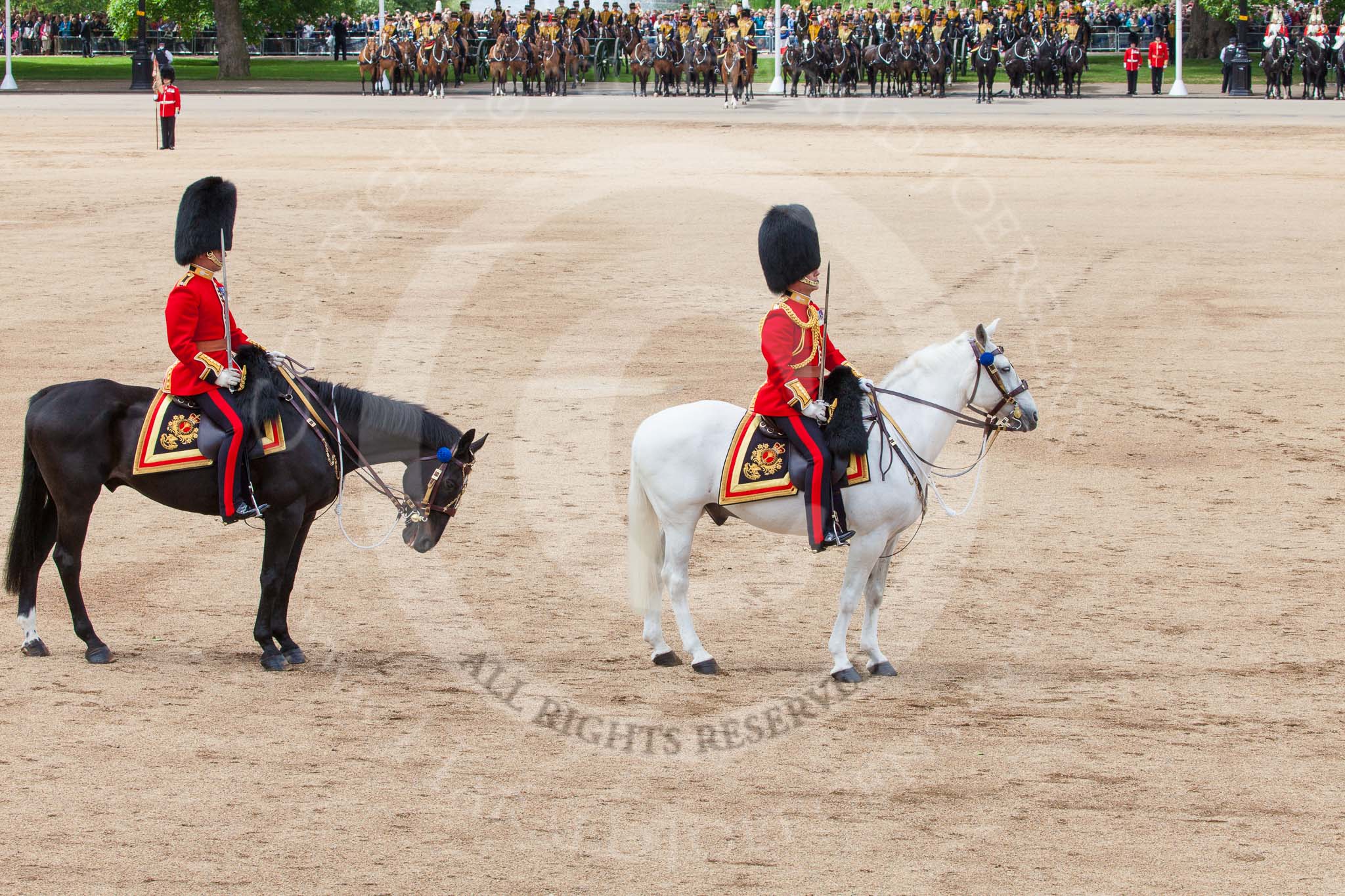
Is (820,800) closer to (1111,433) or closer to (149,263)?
(1111,433)

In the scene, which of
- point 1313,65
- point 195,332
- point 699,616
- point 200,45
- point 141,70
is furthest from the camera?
point 200,45

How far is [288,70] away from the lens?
52.8 m

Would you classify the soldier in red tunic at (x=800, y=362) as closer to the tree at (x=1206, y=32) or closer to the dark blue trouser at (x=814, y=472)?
the dark blue trouser at (x=814, y=472)

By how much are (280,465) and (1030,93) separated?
36380mm

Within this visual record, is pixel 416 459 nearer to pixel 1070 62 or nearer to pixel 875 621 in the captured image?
pixel 875 621

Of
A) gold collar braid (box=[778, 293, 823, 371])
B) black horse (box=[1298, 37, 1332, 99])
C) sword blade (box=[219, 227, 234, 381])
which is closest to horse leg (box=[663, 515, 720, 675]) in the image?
gold collar braid (box=[778, 293, 823, 371])

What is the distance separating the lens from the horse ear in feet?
24.2

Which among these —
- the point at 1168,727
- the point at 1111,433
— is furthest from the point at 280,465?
the point at 1111,433

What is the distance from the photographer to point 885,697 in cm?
714

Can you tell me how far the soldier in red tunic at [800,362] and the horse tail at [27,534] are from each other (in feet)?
11.0

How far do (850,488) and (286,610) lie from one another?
2699mm

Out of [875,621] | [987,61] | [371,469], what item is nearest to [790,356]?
[875,621]

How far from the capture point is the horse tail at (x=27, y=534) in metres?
7.41

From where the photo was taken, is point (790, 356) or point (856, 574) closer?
point (790, 356)
